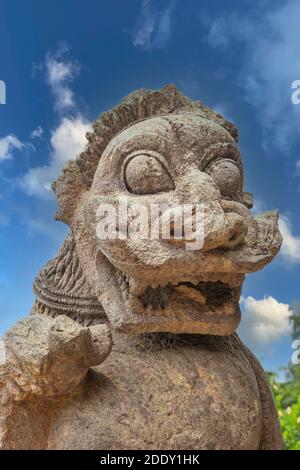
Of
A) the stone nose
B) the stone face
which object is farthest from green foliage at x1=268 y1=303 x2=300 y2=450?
the stone nose

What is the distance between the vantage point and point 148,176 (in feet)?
5.31

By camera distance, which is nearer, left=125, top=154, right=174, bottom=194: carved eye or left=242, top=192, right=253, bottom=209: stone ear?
left=125, top=154, right=174, bottom=194: carved eye

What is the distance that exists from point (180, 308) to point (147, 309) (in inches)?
4.3

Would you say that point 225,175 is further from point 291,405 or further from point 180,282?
point 291,405

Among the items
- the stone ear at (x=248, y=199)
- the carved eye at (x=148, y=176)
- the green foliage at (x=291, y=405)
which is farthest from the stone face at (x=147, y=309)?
the green foliage at (x=291, y=405)

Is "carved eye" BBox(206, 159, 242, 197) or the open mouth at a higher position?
"carved eye" BBox(206, 159, 242, 197)

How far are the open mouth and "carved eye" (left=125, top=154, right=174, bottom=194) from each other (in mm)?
305

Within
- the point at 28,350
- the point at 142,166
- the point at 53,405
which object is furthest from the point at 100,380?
the point at 142,166

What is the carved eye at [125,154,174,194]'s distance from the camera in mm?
1620

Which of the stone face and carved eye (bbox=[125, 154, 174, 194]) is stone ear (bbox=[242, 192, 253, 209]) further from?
carved eye (bbox=[125, 154, 174, 194])

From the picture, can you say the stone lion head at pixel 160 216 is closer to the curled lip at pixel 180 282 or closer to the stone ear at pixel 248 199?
the curled lip at pixel 180 282

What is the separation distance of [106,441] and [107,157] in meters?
0.92

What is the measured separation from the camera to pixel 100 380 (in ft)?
5.08
